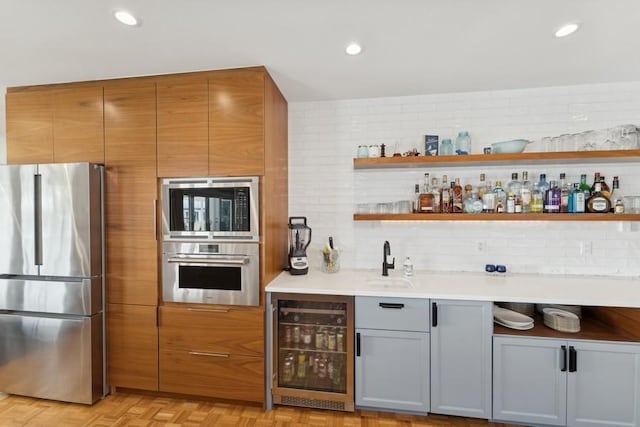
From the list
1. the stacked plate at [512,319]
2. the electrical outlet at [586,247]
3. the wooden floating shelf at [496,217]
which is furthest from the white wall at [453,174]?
the stacked plate at [512,319]

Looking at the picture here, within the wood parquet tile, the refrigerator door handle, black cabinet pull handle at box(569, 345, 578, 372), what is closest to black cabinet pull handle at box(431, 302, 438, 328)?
the wood parquet tile

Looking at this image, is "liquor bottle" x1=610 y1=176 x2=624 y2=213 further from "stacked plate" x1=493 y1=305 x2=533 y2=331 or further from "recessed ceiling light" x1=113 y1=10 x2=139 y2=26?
"recessed ceiling light" x1=113 y1=10 x2=139 y2=26

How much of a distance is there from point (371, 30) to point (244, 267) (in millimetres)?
1651

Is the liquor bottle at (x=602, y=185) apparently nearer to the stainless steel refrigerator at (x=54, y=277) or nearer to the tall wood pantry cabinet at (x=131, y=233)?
the tall wood pantry cabinet at (x=131, y=233)

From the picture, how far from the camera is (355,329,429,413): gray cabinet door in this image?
80.1 inches

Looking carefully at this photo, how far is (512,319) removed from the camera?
6.90ft

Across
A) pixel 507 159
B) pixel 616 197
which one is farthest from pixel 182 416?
pixel 616 197

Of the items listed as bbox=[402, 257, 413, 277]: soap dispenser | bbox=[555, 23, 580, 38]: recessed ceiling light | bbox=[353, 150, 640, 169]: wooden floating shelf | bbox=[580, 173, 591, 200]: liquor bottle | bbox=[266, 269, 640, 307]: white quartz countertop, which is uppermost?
bbox=[555, 23, 580, 38]: recessed ceiling light

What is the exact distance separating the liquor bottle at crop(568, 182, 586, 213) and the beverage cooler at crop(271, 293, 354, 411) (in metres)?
1.84

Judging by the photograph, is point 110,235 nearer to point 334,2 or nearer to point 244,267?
point 244,267

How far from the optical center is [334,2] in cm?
149

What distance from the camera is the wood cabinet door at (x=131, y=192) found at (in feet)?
7.46

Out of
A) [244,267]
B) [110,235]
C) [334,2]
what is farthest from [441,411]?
[110,235]

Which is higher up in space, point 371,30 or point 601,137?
point 371,30
